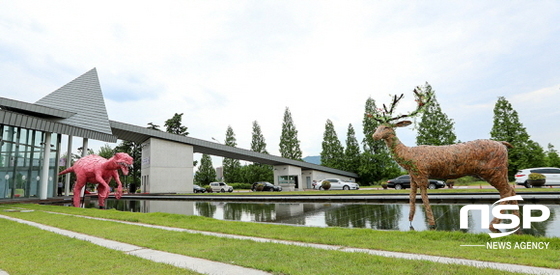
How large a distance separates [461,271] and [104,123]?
3146cm

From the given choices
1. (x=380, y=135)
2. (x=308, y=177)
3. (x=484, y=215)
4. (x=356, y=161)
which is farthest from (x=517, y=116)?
(x=380, y=135)

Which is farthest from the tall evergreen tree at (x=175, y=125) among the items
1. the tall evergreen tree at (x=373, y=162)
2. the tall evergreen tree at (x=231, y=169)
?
the tall evergreen tree at (x=373, y=162)

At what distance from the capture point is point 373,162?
50688 mm

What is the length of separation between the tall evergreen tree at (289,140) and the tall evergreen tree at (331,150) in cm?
617

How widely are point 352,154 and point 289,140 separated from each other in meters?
13.6

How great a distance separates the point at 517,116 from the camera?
125 feet

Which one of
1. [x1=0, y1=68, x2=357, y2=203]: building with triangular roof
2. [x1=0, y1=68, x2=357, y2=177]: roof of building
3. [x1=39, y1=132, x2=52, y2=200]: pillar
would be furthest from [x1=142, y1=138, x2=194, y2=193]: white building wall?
[x1=39, y1=132, x2=52, y2=200]: pillar

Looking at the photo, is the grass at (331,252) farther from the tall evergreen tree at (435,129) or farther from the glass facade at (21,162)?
the tall evergreen tree at (435,129)

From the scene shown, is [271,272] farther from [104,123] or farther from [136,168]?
[136,168]

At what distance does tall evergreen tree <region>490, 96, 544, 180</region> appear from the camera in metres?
35.7

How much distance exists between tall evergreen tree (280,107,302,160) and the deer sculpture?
51485 millimetres

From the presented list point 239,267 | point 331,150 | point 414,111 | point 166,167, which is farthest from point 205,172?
point 239,267

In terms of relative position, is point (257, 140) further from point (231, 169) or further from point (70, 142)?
point (70, 142)

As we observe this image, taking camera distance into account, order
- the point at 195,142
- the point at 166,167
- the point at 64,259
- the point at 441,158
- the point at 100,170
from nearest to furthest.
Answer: the point at 64,259 → the point at 441,158 → the point at 100,170 → the point at 166,167 → the point at 195,142
